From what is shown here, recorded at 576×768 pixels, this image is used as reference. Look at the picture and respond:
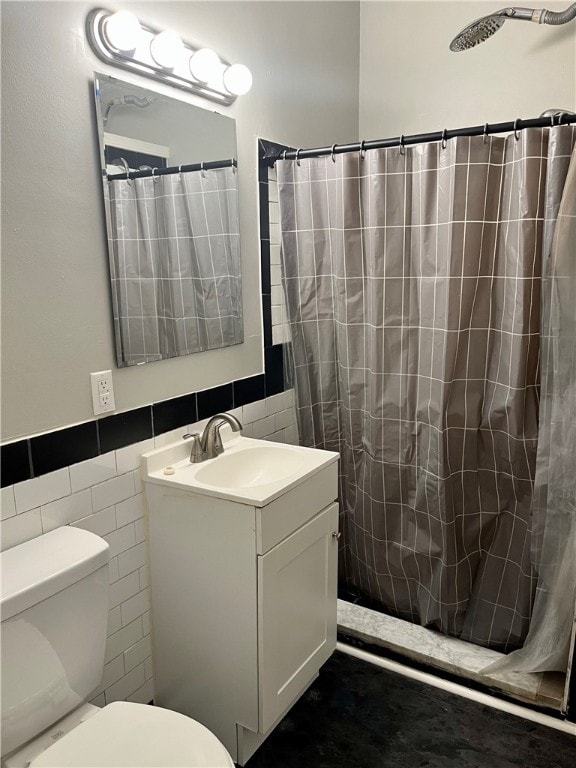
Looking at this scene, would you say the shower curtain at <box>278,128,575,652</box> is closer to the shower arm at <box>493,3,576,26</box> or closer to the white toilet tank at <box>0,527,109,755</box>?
the shower arm at <box>493,3,576,26</box>

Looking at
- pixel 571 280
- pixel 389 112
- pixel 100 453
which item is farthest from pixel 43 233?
pixel 389 112

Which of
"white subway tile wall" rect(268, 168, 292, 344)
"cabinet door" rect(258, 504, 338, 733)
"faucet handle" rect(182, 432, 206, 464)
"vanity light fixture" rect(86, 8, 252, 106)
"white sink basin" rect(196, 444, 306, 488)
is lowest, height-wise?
"cabinet door" rect(258, 504, 338, 733)

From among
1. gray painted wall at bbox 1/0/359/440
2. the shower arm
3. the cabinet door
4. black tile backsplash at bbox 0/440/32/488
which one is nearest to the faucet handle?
gray painted wall at bbox 1/0/359/440

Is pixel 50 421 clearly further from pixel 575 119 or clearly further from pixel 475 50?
pixel 475 50

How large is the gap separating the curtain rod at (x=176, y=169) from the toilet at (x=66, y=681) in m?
0.97

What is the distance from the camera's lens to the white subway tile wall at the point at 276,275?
218 centimetres

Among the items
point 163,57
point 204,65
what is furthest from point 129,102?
point 204,65

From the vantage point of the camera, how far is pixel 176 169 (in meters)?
1.74

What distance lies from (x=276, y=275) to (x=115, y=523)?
3.75 feet

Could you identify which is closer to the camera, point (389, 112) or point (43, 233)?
point (43, 233)

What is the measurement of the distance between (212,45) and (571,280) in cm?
137

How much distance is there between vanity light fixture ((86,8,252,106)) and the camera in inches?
55.9

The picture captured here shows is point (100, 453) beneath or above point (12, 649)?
above

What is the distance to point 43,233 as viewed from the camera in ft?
4.46
